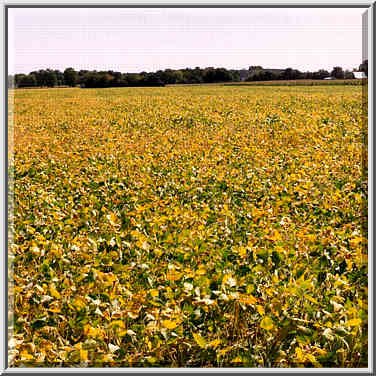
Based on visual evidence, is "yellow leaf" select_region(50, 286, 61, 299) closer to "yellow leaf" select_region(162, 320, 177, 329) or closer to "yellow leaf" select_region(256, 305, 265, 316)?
"yellow leaf" select_region(162, 320, 177, 329)

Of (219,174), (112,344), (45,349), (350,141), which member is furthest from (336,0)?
(350,141)

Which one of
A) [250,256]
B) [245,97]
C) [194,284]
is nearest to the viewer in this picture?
[194,284]

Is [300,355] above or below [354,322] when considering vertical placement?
below

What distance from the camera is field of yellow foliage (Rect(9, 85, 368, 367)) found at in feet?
10.5

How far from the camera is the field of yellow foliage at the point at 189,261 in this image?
10.5ft

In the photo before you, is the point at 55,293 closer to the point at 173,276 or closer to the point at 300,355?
the point at 173,276

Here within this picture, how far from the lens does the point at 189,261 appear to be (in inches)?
165

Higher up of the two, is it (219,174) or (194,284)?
(219,174)

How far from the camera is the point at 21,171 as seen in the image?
7961 millimetres

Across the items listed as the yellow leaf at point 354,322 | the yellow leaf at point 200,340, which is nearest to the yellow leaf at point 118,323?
the yellow leaf at point 200,340

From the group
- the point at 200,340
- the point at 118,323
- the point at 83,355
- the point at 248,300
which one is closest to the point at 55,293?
the point at 118,323

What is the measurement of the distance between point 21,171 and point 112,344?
540 centimetres

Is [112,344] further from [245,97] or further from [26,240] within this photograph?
[245,97]

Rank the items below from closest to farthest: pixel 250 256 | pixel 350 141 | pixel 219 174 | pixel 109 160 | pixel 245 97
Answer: pixel 250 256 < pixel 219 174 < pixel 109 160 < pixel 350 141 < pixel 245 97
